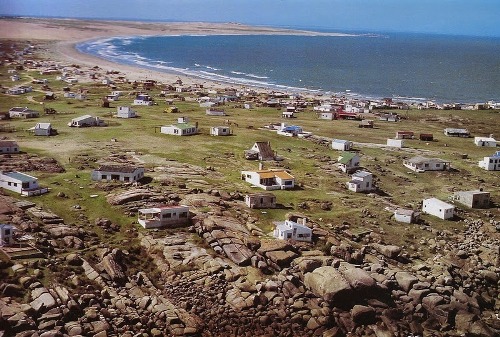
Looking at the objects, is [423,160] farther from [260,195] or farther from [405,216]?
[260,195]

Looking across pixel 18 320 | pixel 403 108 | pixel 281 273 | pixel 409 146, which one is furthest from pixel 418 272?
pixel 403 108

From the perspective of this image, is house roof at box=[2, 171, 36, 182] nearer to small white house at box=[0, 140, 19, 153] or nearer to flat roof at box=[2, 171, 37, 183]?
flat roof at box=[2, 171, 37, 183]

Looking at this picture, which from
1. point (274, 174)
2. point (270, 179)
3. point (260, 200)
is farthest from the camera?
point (274, 174)

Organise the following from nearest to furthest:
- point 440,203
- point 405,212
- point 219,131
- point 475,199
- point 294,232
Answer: point 294,232 < point 405,212 < point 440,203 < point 475,199 < point 219,131

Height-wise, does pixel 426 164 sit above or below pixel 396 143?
above

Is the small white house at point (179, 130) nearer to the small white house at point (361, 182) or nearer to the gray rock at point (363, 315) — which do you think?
the small white house at point (361, 182)

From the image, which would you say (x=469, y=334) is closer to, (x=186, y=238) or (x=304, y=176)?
(x=186, y=238)

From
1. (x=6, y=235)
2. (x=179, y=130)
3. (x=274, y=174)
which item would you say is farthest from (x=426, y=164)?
(x=6, y=235)
